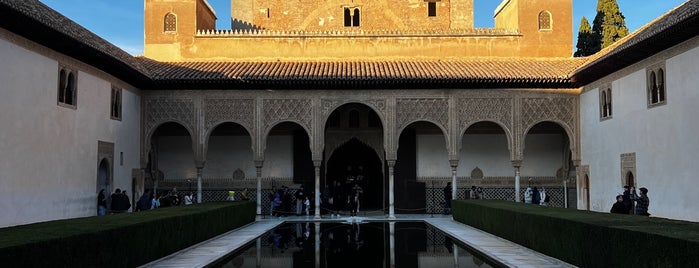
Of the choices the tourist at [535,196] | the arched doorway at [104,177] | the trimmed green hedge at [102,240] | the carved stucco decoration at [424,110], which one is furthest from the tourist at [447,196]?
the arched doorway at [104,177]

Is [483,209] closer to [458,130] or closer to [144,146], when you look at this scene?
[458,130]

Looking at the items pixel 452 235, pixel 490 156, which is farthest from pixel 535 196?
pixel 452 235

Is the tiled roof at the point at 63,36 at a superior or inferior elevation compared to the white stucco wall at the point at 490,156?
superior

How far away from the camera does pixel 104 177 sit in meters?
17.4

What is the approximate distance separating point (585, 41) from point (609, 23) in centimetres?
207

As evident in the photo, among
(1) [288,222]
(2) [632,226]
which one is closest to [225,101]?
(1) [288,222]

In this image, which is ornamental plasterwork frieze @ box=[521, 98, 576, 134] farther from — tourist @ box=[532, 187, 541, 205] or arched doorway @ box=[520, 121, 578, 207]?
tourist @ box=[532, 187, 541, 205]

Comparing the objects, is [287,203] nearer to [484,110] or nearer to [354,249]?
[484,110]

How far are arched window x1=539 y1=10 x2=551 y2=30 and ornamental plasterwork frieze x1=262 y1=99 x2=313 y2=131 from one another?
8918mm

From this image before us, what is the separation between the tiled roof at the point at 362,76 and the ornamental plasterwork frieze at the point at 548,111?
51 centimetres

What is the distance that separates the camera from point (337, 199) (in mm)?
23562

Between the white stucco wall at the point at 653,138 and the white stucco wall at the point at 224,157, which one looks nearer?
the white stucco wall at the point at 653,138

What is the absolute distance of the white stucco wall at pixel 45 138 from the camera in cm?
1234

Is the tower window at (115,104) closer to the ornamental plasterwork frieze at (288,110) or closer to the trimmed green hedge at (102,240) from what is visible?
the ornamental plasterwork frieze at (288,110)
